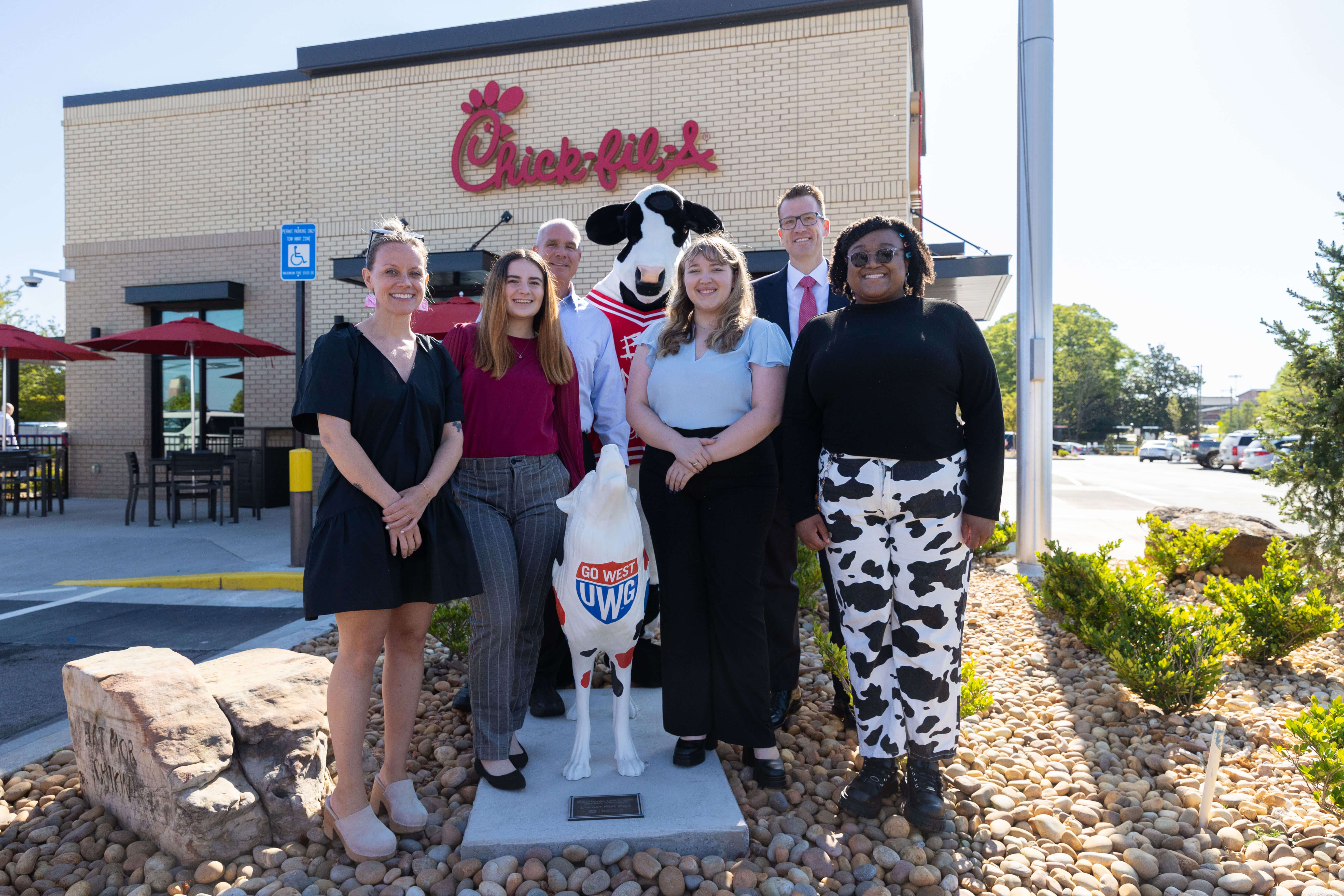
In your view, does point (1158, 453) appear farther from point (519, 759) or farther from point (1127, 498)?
point (519, 759)

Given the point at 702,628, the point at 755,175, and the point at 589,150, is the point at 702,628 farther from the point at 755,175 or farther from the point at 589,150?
the point at 589,150

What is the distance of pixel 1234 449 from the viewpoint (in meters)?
28.7

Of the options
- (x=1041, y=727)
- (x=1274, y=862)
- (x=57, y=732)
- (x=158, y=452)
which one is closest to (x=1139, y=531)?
(x=1041, y=727)

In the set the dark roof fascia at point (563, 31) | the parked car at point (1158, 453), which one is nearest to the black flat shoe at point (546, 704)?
the dark roof fascia at point (563, 31)

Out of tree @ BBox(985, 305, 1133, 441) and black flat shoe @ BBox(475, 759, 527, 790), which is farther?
tree @ BBox(985, 305, 1133, 441)

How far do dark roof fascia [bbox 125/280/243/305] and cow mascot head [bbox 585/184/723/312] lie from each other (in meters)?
9.52

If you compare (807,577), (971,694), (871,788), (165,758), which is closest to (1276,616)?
(971,694)

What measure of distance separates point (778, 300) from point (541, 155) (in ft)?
25.7

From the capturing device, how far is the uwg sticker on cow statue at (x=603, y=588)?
2.52 m

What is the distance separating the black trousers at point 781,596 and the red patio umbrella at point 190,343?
8425 mm

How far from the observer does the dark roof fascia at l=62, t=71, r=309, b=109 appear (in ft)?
36.2

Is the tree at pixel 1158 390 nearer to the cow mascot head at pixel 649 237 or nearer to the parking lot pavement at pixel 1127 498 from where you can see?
the parking lot pavement at pixel 1127 498

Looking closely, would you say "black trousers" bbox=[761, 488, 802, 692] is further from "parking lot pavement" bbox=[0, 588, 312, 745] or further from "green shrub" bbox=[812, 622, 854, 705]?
"parking lot pavement" bbox=[0, 588, 312, 745]

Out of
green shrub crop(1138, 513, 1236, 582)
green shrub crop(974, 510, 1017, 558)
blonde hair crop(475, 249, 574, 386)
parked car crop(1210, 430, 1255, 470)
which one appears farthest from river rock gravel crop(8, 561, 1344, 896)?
parked car crop(1210, 430, 1255, 470)
